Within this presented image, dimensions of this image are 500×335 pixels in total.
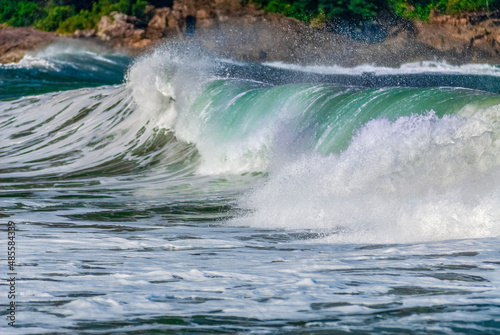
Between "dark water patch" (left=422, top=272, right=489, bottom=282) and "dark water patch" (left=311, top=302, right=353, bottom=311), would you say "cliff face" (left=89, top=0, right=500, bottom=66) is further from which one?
"dark water patch" (left=311, top=302, right=353, bottom=311)

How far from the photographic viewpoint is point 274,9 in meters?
46.3

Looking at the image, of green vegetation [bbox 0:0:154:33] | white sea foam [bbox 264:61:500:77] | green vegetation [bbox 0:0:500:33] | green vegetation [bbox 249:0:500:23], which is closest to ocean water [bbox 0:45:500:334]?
white sea foam [bbox 264:61:500:77]

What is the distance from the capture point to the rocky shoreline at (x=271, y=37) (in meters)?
40.6

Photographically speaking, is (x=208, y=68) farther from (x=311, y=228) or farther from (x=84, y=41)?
(x=84, y=41)

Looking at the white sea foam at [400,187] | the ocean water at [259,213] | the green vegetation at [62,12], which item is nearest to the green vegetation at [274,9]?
the green vegetation at [62,12]

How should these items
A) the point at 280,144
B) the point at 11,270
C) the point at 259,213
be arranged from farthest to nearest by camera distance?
the point at 280,144
the point at 259,213
the point at 11,270

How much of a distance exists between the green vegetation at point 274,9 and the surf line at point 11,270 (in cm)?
3905

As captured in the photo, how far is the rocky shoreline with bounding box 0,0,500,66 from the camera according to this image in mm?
40625

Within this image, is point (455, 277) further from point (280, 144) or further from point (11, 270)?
point (280, 144)

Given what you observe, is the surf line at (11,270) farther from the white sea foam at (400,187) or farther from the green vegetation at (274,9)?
the green vegetation at (274,9)

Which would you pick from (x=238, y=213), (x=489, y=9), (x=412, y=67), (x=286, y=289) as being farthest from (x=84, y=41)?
(x=286, y=289)

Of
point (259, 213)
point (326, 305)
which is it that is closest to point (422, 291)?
point (326, 305)

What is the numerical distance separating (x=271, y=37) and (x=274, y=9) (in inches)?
123

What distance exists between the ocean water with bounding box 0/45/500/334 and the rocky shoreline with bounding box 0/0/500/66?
29.3 meters
